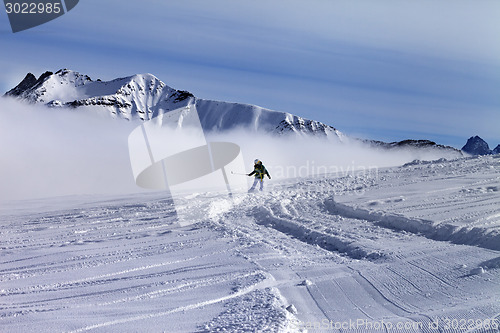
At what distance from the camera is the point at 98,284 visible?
7039 mm

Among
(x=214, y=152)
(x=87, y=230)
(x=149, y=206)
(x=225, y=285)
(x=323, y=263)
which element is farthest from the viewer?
(x=214, y=152)

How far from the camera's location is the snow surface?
5.33 metres

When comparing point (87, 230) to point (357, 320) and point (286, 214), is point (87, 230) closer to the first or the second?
point (286, 214)

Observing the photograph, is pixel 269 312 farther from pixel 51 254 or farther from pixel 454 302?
pixel 51 254

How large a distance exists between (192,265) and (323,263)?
7.63ft

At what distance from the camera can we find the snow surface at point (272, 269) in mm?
5328

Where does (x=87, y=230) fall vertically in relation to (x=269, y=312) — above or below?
below

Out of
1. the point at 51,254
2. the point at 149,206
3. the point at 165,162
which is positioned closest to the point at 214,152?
the point at 165,162

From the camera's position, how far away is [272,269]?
745cm

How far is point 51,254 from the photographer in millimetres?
9562

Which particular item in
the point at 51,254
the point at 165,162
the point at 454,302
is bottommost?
the point at 165,162

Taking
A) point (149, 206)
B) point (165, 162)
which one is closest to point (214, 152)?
point (165, 162)

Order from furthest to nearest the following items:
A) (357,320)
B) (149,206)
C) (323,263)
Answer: (149,206) → (323,263) → (357,320)

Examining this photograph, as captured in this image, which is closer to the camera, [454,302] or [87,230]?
[454,302]
